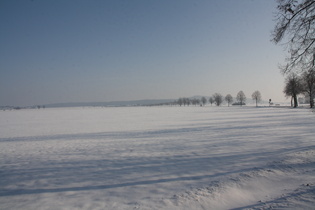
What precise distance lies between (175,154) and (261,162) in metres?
4.03

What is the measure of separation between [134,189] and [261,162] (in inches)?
220

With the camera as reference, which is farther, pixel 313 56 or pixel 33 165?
pixel 33 165

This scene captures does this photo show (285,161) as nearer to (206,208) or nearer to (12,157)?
(206,208)

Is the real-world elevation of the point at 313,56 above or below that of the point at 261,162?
above

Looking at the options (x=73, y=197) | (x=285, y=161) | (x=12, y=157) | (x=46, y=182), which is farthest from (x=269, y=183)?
(x=12, y=157)

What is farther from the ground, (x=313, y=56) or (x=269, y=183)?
(x=313, y=56)

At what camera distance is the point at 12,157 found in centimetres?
1039

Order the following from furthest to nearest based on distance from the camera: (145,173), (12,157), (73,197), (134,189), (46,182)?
1. (12,157)
2. (145,173)
3. (46,182)
4. (134,189)
5. (73,197)

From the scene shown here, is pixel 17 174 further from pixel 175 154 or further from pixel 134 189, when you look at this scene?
pixel 175 154

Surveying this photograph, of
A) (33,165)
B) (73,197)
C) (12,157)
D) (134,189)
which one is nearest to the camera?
(73,197)

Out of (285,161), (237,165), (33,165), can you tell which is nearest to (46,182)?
(33,165)

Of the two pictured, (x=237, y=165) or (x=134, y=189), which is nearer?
(x=134, y=189)

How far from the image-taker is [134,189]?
5.79m

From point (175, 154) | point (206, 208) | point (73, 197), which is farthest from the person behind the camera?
point (175, 154)
